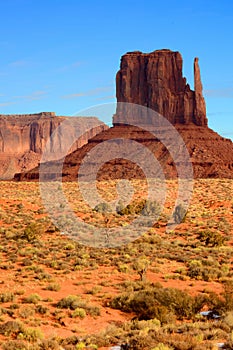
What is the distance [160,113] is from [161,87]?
6.15 m

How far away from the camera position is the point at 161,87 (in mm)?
112375

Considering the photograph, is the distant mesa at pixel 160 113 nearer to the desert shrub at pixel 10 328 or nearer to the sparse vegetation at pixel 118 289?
the sparse vegetation at pixel 118 289

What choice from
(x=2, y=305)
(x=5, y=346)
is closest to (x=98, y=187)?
(x=2, y=305)

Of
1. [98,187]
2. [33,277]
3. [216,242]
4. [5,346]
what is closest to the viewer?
[5,346]

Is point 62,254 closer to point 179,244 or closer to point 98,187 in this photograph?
point 179,244

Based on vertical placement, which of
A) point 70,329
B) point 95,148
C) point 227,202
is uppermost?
point 95,148

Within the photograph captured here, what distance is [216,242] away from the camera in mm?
25672

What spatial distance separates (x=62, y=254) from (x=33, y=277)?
4280 millimetres

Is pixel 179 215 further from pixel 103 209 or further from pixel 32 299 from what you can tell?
pixel 32 299

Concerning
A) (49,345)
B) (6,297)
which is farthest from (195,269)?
(49,345)

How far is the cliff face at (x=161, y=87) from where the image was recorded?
4343 inches

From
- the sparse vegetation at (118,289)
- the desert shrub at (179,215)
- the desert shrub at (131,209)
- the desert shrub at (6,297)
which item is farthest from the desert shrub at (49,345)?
the desert shrub at (131,209)

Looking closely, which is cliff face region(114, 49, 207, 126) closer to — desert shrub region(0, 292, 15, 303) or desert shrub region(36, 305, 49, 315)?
desert shrub region(0, 292, 15, 303)

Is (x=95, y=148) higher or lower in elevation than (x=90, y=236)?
higher
